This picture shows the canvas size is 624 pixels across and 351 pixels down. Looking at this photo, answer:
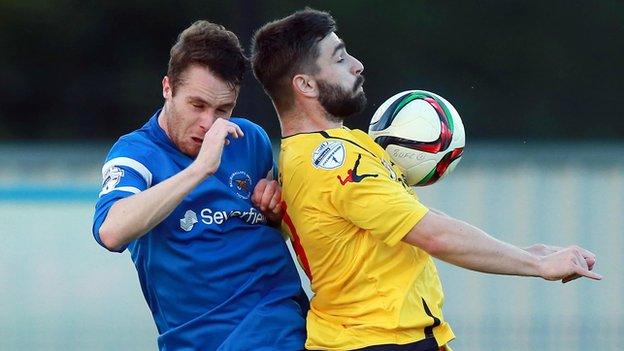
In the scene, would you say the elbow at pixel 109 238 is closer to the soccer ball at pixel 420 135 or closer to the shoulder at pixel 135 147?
the shoulder at pixel 135 147

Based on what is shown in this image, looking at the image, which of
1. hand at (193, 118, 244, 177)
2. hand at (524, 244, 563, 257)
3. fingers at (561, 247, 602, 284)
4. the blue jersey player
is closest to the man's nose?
the blue jersey player

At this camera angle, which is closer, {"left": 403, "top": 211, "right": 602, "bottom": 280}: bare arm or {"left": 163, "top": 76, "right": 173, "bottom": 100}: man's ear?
{"left": 403, "top": 211, "right": 602, "bottom": 280}: bare arm

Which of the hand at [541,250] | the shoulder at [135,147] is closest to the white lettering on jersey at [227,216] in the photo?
the shoulder at [135,147]

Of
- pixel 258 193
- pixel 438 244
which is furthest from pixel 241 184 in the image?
pixel 438 244

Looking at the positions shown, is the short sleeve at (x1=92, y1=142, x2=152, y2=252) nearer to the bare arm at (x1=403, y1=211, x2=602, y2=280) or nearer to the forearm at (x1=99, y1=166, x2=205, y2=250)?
the forearm at (x1=99, y1=166, x2=205, y2=250)

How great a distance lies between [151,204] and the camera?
140 inches

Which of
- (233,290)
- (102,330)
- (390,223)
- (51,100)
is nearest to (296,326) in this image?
(233,290)

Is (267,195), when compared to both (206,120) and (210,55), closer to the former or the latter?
(206,120)

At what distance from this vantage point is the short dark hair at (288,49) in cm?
391

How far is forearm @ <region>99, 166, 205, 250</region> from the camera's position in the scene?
3568mm

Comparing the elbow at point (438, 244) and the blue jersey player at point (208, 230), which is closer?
the elbow at point (438, 244)

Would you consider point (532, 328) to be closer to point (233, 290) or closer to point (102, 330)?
point (102, 330)

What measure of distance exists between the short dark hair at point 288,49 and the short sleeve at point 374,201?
1.14 ft

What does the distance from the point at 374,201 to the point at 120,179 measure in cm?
74
